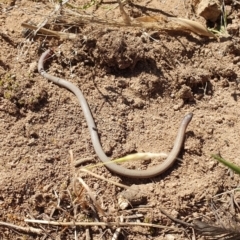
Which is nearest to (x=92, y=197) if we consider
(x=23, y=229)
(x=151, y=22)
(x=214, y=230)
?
(x=23, y=229)

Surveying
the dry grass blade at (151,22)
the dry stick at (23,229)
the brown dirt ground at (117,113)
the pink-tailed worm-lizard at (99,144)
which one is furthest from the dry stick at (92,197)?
the dry grass blade at (151,22)

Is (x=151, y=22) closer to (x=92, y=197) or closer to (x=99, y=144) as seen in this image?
(x=99, y=144)

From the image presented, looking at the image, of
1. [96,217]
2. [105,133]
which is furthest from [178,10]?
[96,217]

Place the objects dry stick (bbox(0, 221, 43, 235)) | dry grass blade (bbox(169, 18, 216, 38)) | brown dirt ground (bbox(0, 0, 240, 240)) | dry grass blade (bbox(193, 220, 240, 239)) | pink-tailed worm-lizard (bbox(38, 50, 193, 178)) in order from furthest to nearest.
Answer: dry grass blade (bbox(169, 18, 216, 38)) → pink-tailed worm-lizard (bbox(38, 50, 193, 178)) → brown dirt ground (bbox(0, 0, 240, 240)) → dry stick (bbox(0, 221, 43, 235)) → dry grass blade (bbox(193, 220, 240, 239))

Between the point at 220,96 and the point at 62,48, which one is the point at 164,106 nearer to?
the point at 220,96

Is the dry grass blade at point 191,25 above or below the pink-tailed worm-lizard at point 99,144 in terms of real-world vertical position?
above

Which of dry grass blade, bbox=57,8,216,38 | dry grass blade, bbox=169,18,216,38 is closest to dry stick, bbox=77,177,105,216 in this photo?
dry grass blade, bbox=57,8,216,38

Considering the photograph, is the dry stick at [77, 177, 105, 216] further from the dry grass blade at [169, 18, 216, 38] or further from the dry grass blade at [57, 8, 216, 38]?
the dry grass blade at [169, 18, 216, 38]

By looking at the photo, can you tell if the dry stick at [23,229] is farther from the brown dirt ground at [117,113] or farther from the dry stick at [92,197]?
the dry stick at [92,197]
